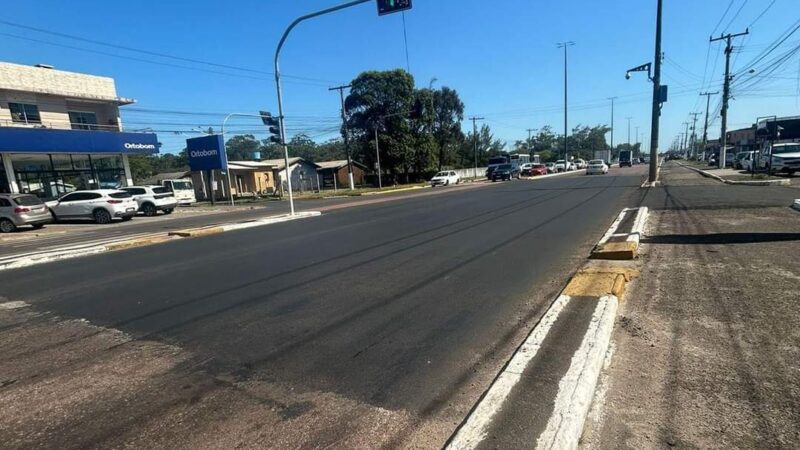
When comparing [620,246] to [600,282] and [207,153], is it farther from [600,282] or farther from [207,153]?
[207,153]

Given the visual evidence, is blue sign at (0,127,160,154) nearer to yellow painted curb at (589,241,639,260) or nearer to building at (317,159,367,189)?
yellow painted curb at (589,241,639,260)

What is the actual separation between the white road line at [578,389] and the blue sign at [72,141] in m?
30.1

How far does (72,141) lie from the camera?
86.2 feet

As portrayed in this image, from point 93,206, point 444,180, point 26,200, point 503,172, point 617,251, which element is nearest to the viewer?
point 617,251

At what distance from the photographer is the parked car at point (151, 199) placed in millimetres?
26244

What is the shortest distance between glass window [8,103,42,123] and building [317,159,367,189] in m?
38.1

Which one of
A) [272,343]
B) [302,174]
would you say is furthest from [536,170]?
[272,343]

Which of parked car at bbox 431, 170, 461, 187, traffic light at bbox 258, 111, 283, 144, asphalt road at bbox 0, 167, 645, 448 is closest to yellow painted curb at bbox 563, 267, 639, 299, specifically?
asphalt road at bbox 0, 167, 645, 448

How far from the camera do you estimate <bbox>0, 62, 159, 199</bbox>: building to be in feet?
81.6

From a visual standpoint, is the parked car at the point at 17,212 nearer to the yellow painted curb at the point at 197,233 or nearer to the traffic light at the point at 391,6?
the yellow painted curb at the point at 197,233

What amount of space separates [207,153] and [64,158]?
29.4ft

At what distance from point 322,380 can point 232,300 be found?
10.2 feet

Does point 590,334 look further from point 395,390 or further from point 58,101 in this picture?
point 58,101

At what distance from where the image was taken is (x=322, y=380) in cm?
375
